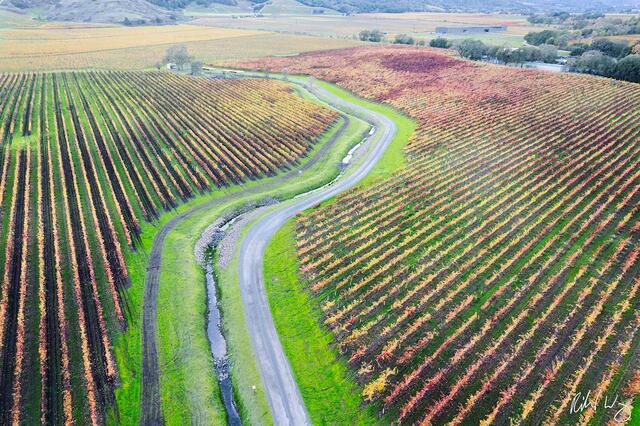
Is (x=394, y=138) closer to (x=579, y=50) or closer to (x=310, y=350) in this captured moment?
(x=310, y=350)

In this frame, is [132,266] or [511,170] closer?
[132,266]

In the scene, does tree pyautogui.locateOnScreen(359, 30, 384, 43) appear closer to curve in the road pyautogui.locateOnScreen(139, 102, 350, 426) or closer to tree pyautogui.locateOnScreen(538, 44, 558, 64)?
tree pyautogui.locateOnScreen(538, 44, 558, 64)

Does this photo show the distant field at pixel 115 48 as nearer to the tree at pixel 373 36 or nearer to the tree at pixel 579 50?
the tree at pixel 373 36

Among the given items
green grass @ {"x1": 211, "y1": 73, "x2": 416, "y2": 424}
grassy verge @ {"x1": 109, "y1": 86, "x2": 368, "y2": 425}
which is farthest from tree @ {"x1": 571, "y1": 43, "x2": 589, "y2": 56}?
grassy verge @ {"x1": 109, "y1": 86, "x2": 368, "y2": 425}

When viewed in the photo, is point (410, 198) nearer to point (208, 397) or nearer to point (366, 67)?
point (208, 397)

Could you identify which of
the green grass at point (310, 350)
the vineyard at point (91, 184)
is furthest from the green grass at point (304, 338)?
the vineyard at point (91, 184)

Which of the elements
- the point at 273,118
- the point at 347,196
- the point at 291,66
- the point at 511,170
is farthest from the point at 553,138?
the point at 291,66

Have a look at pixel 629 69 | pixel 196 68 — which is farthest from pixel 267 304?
pixel 629 69
